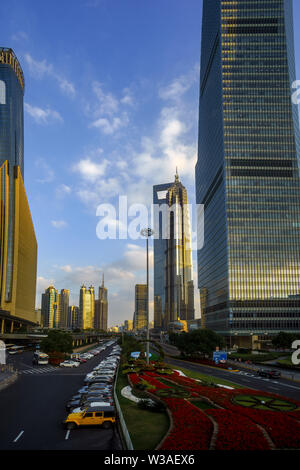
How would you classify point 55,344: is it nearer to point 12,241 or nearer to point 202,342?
point 202,342

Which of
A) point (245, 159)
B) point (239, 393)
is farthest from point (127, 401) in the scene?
point (245, 159)

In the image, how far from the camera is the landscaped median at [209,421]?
16078 millimetres

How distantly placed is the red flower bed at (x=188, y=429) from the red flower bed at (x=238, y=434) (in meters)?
0.61

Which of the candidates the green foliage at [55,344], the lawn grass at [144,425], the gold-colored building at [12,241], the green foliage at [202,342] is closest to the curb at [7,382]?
the lawn grass at [144,425]

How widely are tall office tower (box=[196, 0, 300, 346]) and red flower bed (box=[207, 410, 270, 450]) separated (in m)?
121

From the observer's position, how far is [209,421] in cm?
1972

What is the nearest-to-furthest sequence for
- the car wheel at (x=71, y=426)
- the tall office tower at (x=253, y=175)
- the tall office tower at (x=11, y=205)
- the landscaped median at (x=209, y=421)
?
the landscaped median at (x=209, y=421)
the car wheel at (x=71, y=426)
the tall office tower at (x=253, y=175)
the tall office tower at (x=11, y=205)

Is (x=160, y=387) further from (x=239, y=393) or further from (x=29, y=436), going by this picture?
(x=29, y=436)

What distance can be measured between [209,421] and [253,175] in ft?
454

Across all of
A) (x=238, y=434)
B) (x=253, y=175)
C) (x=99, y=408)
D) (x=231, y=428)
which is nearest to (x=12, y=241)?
(x=253, y=175)

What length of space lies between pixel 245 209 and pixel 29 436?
5238 inches

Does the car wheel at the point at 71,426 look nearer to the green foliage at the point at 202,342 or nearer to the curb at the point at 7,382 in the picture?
the curb at the point at 7,382

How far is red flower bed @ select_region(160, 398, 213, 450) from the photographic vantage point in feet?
51.7
